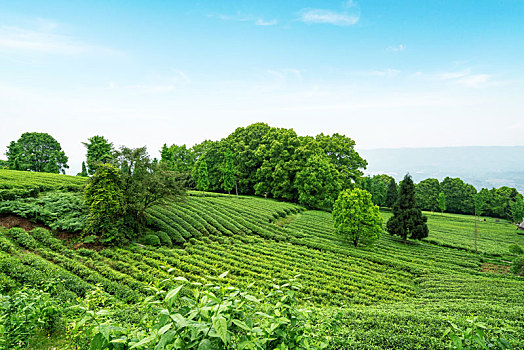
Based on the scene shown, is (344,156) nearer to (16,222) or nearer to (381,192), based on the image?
(381,192)

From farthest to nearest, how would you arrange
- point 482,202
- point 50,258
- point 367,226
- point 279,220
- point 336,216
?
point 482,202
point 279,220
point 336,216
point 367,226
point 50,258

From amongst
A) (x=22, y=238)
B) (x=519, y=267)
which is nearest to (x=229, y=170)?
(x=22, y=238)

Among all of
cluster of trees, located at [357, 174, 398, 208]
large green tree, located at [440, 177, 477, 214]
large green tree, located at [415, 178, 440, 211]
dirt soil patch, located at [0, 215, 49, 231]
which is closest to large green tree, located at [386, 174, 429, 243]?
cluster of trees, located at [357, 174, 398, 208]

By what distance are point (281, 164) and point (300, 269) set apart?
3001cm

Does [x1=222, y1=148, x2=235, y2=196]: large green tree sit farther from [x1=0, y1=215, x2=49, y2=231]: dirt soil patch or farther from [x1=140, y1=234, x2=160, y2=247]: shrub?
[x1=0, y1=215, x2=49, y2=231]: dirt soil patch

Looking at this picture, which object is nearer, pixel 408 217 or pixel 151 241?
pixel 151 241

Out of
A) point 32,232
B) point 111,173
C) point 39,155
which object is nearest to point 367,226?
→ point 111,173

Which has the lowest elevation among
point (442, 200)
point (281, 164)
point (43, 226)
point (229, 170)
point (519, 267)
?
point (519, 267)

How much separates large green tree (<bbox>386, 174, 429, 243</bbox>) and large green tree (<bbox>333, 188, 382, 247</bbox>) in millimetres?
5791

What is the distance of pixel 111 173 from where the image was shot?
57.9ft

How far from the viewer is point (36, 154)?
4406cm

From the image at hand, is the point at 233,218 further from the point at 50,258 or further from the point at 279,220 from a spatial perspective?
the point at 50,258

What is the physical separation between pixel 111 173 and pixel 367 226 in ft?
73.8

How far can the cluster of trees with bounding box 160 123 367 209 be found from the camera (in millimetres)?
42594
